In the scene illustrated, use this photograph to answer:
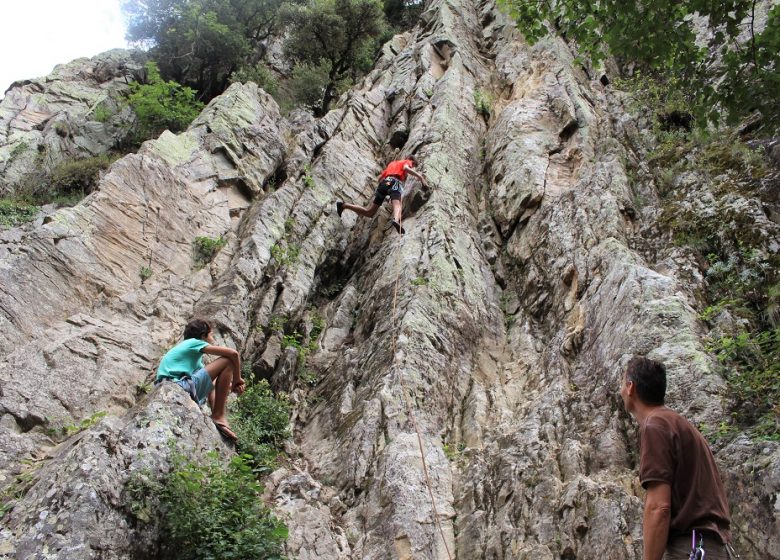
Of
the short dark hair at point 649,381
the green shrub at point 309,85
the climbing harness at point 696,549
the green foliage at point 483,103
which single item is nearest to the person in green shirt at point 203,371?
the short dark hair at point 649,381

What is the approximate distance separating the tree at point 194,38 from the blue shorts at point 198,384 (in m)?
16.1

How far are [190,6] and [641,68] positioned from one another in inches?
622

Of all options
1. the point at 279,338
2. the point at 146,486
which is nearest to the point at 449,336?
the point at 279,338

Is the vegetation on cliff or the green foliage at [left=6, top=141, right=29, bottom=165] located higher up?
the vegetation on cliff

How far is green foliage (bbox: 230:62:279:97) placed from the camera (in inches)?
820

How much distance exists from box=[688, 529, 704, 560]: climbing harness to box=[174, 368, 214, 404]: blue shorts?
571 centimetres

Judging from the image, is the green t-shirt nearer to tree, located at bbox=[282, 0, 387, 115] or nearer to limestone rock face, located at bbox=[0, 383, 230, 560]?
limestone rock face, located at bbox=[0, 383, 230, 560]

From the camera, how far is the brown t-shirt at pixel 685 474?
3.87 m

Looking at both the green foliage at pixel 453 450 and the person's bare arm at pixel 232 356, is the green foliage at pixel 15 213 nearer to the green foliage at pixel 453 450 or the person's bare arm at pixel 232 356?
the person's bare arm at pixel 232 356

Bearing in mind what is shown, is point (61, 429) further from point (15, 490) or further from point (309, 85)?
Result: point (309, 85)

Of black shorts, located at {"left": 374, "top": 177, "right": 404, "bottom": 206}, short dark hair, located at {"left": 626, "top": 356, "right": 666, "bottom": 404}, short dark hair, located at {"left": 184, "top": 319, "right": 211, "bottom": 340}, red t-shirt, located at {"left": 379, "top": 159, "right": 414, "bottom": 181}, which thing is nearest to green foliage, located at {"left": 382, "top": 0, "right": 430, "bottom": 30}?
red t-shirt, located at {"left": 379, "top": 159, "right": 414, "bottom": 181}

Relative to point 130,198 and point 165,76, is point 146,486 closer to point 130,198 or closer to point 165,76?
point 130,198

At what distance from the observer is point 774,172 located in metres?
10.2

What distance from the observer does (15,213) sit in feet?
39.6
